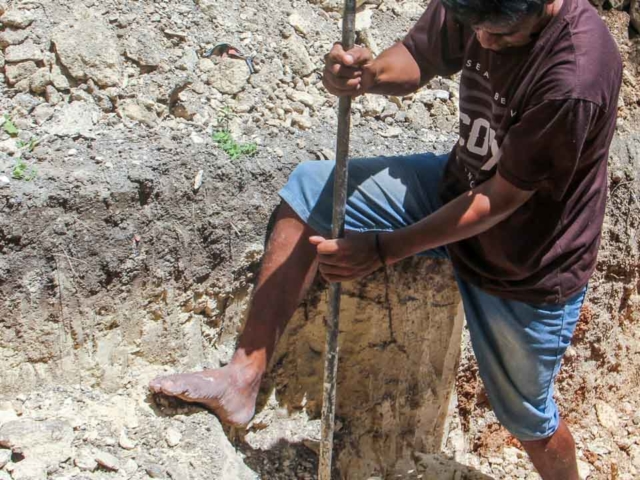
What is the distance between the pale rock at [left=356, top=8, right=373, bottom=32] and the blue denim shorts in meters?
1.05

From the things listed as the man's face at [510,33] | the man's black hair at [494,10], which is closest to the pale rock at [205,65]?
the man's face at [510,33]

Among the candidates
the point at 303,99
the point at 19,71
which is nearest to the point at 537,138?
the point at 303,99

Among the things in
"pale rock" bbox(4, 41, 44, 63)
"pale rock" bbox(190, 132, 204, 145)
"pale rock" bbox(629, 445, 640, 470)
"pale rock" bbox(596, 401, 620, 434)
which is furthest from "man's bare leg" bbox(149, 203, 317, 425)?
"pale rock" bbox(629, 445, 640, 470)

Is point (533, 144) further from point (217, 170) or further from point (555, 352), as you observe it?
point (217, 170)

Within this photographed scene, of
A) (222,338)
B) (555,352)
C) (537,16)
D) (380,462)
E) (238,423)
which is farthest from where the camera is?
(380,462)

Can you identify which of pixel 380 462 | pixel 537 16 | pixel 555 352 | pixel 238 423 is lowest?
pixel 380 462

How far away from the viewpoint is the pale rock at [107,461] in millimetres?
2586

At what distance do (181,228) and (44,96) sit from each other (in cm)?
74

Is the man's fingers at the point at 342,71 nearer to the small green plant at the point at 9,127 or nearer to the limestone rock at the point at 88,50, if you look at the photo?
the limestone rock at the point at 88,50

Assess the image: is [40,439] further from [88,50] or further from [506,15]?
[506,15]

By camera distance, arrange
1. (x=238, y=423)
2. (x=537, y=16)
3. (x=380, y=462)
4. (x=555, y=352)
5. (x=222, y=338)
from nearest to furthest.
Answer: (x=537, y=16), (x=555, y=352), (x=238, y=423), (x=222, y=338), (x=380, y=462)

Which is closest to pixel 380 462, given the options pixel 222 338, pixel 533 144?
pixel 222 338

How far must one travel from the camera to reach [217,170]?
2953mm

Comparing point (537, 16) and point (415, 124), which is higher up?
point (537, 16)
